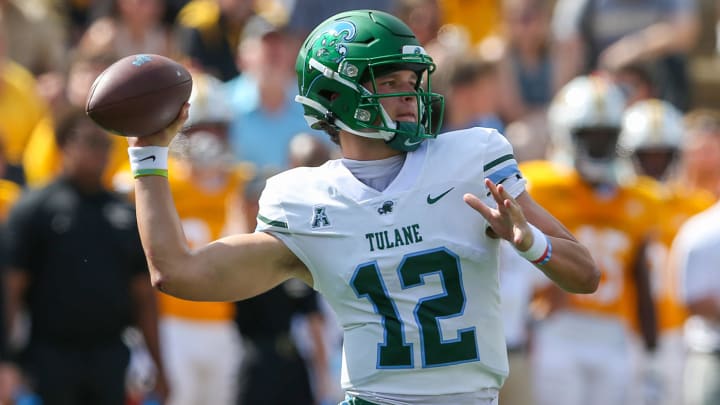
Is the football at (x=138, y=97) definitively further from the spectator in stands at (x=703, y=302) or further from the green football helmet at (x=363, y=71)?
the spectator in stands at (x=703, y=302)

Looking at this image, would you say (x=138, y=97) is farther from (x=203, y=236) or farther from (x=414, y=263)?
(x=203, y=236)

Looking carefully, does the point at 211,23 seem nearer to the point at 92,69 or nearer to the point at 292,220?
the point at 92,69

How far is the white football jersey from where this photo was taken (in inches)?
149

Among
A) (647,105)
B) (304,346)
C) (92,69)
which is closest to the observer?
(304,346)

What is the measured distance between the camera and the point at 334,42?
394 cm

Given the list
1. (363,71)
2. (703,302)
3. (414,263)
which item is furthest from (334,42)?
(703,302)

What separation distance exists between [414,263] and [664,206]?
190 inches

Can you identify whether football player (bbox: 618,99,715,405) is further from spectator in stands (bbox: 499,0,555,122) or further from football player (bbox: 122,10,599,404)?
football player (bbox: 122,10,599,404)

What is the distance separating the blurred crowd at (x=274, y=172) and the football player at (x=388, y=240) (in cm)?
315

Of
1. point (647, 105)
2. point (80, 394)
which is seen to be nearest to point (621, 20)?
point (647, 105)

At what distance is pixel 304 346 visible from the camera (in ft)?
25.0

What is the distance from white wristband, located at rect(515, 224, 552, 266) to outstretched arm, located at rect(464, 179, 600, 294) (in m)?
0.01

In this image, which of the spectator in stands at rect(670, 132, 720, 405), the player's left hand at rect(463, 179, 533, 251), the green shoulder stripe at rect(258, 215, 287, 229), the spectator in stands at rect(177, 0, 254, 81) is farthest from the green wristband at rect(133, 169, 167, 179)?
the spectator in stands at rect(177, 0, 254, 81)

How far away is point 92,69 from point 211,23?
1.58 metres
